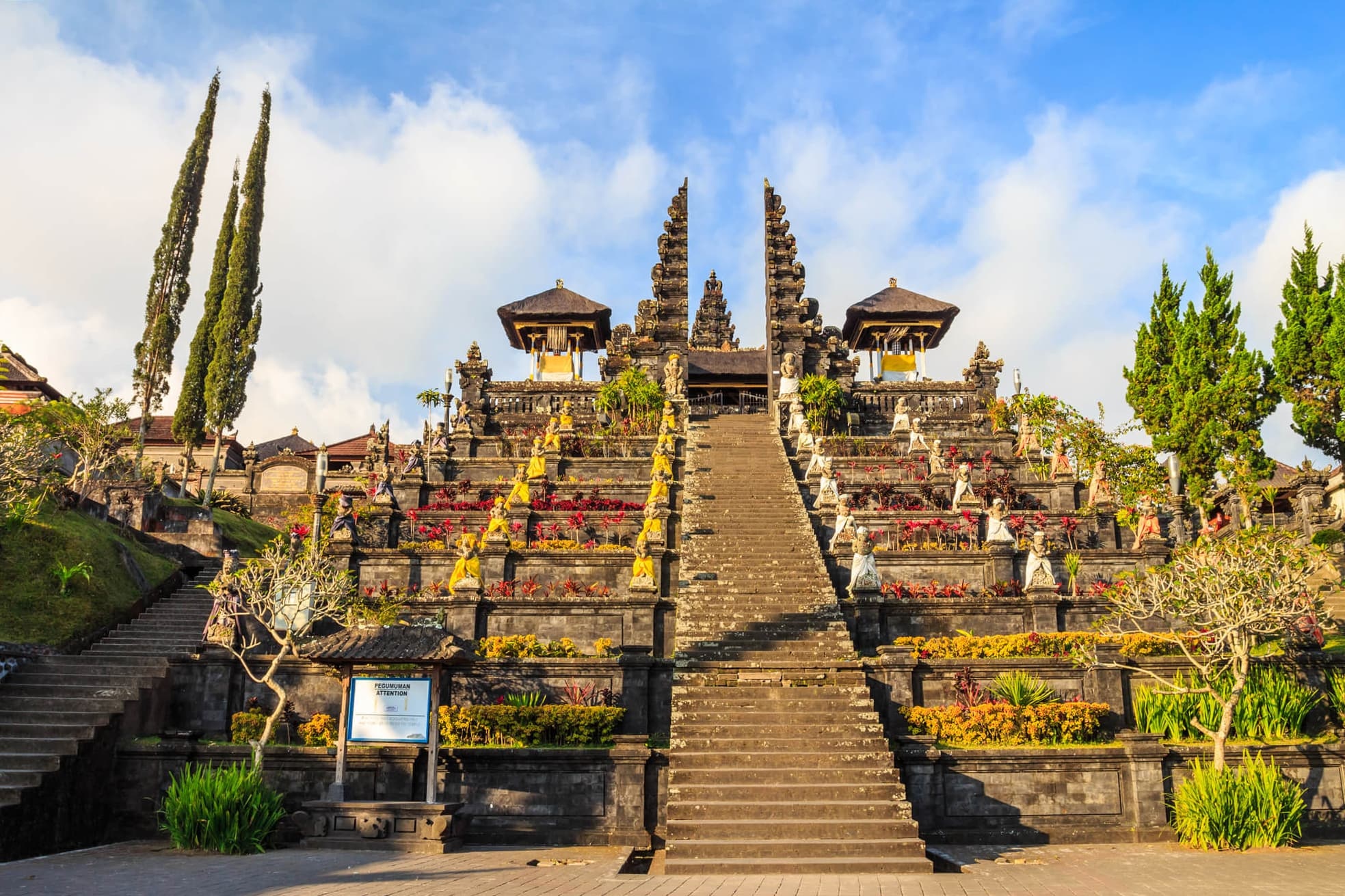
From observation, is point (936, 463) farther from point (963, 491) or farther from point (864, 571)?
point (864, 571)

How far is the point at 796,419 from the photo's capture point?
105 ft

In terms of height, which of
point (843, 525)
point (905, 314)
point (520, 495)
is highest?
point (905, 314)

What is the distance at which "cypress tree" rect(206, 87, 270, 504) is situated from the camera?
35281 mm

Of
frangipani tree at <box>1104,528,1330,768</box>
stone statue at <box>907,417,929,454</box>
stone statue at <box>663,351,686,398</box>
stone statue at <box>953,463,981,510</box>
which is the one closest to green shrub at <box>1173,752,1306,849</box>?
frangipani tree at <box>1104,528,1330,768</box>

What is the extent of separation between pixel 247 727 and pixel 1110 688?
13.5 meters

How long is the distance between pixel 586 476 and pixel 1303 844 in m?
18.5

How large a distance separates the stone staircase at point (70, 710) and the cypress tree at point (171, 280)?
1885 centimetres

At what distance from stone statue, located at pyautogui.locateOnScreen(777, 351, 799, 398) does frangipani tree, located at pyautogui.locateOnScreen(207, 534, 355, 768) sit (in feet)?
62.6

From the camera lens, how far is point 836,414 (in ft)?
114

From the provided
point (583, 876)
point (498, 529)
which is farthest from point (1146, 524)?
point (583, 876)

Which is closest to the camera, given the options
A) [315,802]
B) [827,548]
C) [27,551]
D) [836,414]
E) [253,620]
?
[315,802]

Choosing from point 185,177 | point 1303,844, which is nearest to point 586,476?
point 1303,844

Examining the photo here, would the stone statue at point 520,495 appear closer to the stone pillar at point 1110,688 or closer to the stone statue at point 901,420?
the stone pillar at point 1110,688

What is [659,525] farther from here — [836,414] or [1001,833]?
[836,414]
